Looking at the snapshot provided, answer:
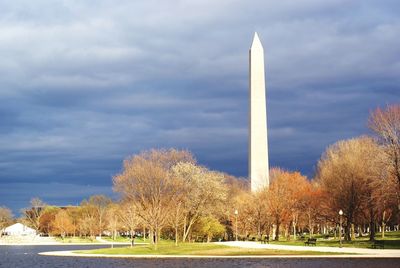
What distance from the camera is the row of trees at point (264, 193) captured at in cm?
6069

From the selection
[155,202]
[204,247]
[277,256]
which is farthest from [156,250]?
[277,256]

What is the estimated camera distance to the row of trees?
60.7 m

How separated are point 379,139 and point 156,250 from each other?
2563 centimetres

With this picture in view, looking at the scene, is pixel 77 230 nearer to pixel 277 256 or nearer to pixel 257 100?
pixel 257 100

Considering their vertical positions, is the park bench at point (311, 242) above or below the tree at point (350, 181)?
below

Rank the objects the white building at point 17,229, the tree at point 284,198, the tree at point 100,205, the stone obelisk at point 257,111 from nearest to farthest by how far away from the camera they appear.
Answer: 1. the tree at point 284,198
2. the stone obelisk at point 257,111
3. the tree at point 100,205
4. the white building at point 17,229

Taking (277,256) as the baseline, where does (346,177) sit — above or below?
above

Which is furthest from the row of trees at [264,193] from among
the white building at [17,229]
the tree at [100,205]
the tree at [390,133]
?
the white building at [17,229]

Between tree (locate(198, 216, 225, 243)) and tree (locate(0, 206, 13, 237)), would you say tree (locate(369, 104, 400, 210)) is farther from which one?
tree (locate(0, 206, 13, 237))

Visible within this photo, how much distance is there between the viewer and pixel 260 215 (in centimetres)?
8438

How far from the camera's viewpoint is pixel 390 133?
195ft

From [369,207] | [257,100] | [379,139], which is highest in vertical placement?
[257,100]

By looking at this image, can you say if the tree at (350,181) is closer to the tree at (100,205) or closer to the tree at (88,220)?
the tree at (88,220)

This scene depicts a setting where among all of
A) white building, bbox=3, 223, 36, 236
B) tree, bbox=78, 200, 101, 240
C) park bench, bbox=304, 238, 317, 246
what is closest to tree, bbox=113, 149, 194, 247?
park bench, bbox=304, 238, 317, 246
